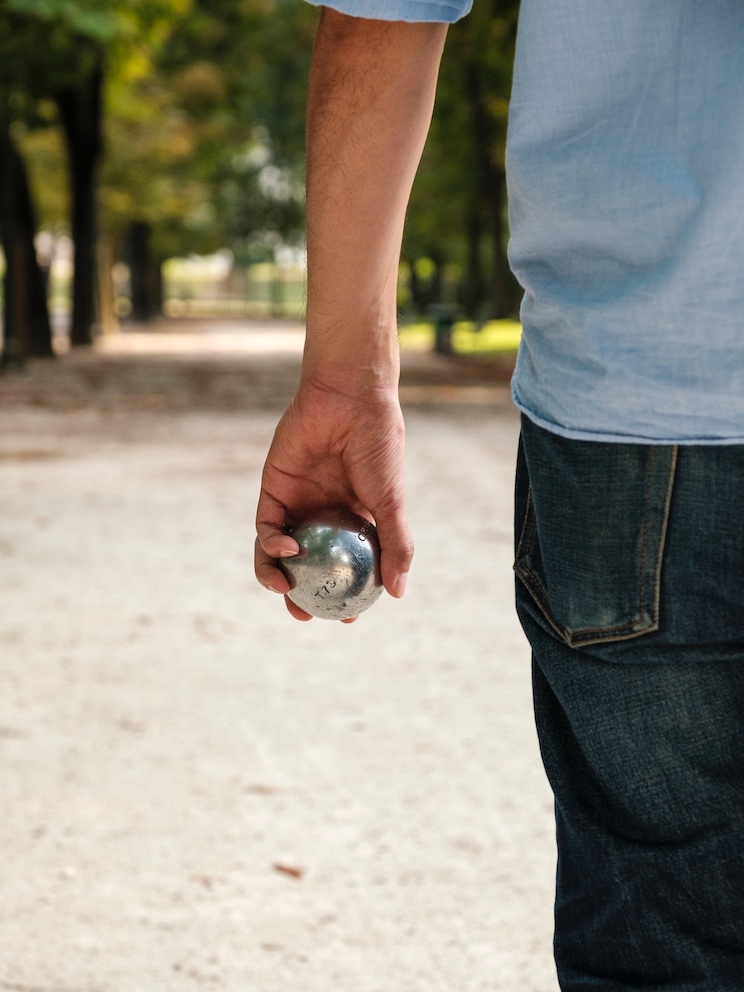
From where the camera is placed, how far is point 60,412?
14406 millimetres

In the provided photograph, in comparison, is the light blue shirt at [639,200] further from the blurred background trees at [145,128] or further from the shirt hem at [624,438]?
the blurred background trees at [145,128]

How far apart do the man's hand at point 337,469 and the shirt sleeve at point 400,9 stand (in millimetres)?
455

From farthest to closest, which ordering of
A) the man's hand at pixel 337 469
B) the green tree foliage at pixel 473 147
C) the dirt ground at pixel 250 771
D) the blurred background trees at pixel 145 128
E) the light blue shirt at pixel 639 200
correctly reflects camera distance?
the blurred background trees at pixel 145 128 → the green tree foliage at pixel 473 147 → the dirt ground at pixel 250 771 → the man's hand at pixel 337 469 → the light blue shirt at pixel 639 200

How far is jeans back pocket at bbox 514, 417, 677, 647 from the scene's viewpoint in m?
1.30

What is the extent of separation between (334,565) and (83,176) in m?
25.1

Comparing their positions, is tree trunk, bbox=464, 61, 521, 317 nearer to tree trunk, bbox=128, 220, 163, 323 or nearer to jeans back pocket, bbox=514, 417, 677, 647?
tree trunk, bbox=128, 220, 163, 323

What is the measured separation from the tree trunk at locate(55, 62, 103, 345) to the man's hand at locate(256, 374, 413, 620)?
76.3 ft

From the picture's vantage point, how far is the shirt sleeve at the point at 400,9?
1.33 meters

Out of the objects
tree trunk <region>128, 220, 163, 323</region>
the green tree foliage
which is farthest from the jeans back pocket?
tree trunk <region>128, 220, 163, 323</region>

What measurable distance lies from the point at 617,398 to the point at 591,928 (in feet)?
1.87

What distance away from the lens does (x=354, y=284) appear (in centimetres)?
153

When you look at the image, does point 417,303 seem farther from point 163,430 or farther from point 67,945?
point 67,945

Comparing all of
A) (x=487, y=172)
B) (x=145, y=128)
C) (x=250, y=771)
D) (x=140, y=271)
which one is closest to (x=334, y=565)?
(x=250, y=771)

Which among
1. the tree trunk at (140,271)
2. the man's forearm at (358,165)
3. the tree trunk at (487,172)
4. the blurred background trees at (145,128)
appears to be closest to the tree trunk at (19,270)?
the blurred background trees at (145,128)
